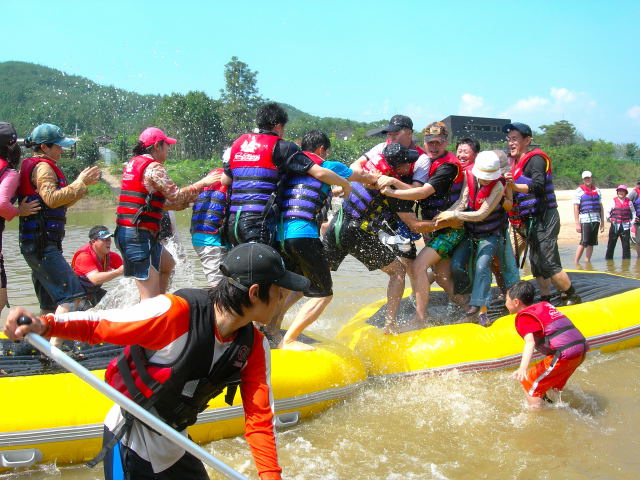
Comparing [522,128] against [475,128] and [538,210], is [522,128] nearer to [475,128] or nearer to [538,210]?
[538,210]

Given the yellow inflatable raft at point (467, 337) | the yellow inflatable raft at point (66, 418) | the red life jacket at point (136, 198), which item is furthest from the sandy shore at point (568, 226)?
the red life jacket at point (136, 198)

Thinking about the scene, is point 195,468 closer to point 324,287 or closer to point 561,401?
point 324,287

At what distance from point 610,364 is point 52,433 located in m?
4.87

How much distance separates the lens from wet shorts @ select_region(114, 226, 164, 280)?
4738 millimetres

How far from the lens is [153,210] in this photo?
15.9 ft

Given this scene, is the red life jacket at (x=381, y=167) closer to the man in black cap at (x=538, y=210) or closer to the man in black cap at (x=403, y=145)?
the man in black cap at (x=403, y=145)

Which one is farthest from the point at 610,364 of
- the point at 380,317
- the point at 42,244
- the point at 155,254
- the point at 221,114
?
the point at 221,114

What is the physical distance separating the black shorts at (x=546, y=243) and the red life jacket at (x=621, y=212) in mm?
7018

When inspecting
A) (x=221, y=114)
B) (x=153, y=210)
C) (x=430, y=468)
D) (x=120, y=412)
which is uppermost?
(x=221, y=114)

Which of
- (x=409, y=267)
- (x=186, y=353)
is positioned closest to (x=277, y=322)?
(x=409, y=267)

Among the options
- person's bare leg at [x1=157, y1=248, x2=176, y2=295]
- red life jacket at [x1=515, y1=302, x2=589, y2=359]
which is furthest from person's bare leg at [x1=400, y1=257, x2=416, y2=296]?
person's bare leg at [x1=157, y1=248, x2=176, y2=295]

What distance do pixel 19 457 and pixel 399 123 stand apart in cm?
396

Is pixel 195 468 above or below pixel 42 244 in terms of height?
below

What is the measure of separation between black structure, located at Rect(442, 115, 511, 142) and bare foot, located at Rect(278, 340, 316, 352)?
48938 millimetres
